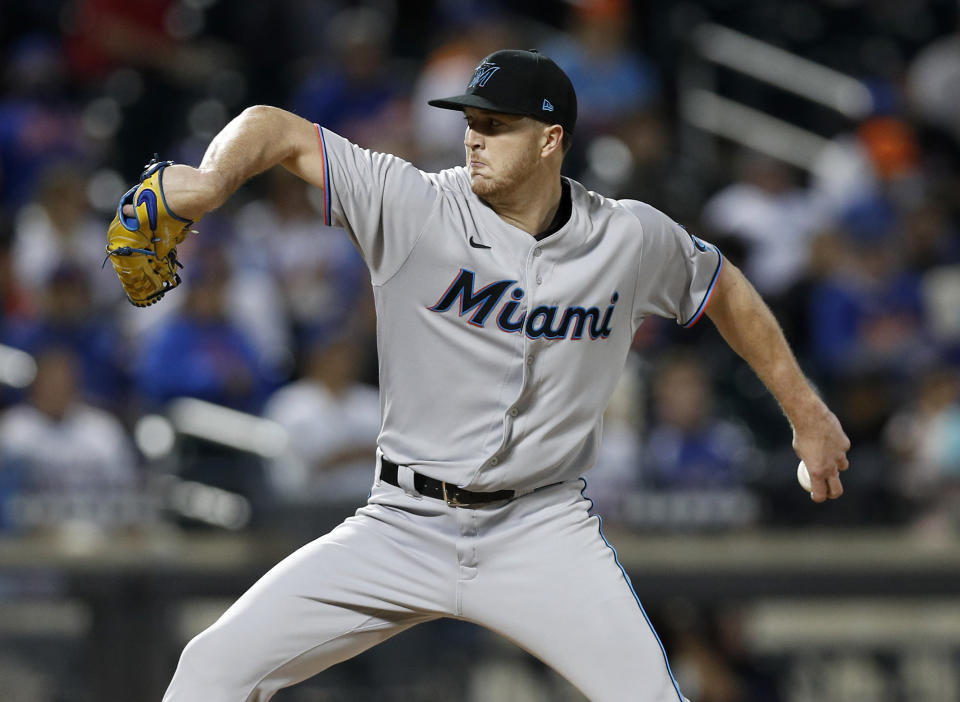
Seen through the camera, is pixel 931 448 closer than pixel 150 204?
No

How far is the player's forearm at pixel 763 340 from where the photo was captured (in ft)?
12.8

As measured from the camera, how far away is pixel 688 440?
23.0ft

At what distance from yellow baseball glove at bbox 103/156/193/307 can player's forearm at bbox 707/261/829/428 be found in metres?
1.44

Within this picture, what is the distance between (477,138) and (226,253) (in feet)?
14.3

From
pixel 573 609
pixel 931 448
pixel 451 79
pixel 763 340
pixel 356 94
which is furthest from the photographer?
pixel 356 94

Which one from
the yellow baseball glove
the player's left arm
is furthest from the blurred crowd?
the yellow baseball glove

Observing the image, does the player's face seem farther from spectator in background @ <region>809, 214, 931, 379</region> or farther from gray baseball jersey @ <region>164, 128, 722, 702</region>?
spectator in background @ <region>809, 214, 931, 379</region>

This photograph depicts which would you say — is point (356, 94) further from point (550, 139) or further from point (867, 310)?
point (550, 139)

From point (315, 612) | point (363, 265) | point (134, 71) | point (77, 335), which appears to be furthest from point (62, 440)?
point (134, 71)

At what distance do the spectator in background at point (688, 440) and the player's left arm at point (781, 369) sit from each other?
282 centimetres

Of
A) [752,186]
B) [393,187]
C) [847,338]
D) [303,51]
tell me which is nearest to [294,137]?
[393,187]

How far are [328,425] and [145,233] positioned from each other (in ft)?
13.2

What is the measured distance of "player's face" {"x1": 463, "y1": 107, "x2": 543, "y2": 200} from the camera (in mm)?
3643

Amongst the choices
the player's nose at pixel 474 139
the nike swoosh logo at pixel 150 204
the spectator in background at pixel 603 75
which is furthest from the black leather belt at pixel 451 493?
the spectator in background at pixel 603 75
